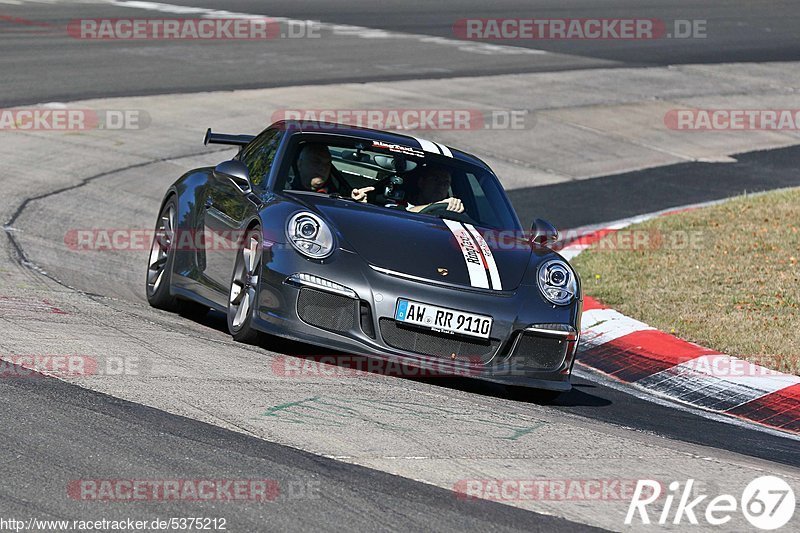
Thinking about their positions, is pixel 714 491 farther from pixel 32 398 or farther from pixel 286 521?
pixel 32 398

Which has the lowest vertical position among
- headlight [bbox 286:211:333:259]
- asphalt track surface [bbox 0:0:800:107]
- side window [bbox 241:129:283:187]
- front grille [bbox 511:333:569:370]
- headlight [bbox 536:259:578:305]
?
front grille [bbox 511:333:569:370]

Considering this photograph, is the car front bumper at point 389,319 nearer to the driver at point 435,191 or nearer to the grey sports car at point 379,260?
the grey sports car at point 379,260

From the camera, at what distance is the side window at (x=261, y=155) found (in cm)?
794

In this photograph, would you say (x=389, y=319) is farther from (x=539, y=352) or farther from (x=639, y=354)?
(x=639, y=354)

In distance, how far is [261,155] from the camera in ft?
27.1

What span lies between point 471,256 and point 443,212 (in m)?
0.86

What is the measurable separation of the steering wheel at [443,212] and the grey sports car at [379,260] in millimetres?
13

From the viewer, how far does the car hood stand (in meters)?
6.73

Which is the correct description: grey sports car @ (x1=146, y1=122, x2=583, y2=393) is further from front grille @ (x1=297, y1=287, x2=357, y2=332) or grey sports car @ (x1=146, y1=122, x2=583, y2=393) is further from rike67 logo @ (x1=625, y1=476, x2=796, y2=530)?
rike67 logo @ (x1=625, y1=476, x2=796, y2=530)

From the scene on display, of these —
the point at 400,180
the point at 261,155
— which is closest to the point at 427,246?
the point at 400,180

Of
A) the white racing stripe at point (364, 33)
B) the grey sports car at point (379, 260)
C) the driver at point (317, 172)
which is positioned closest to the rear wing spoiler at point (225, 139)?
the grey sports car at point (379, 260)

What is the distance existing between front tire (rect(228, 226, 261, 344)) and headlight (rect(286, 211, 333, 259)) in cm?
23

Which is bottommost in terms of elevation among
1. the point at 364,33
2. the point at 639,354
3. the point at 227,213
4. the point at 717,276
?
the point at 639,354

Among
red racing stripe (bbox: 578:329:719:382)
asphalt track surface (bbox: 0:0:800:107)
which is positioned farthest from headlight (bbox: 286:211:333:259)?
asphalt track surface (bbox: 0:0:800:107)
